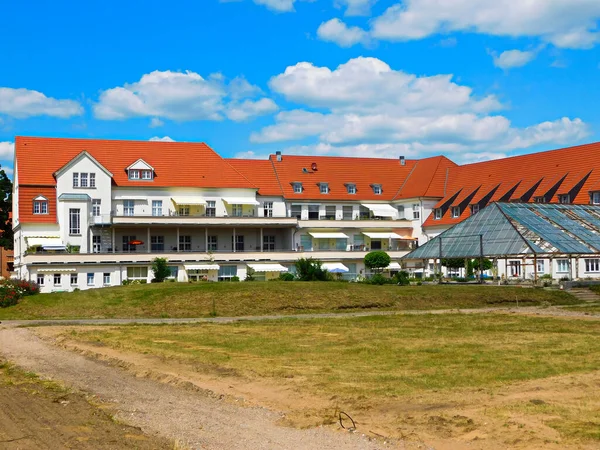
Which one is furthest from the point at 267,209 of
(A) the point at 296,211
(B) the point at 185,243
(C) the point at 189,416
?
(C) the point at 189,416

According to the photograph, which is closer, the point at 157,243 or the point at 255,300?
the point at 255,300

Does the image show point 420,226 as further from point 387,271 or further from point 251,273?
point 251,273

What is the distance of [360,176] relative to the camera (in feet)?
286

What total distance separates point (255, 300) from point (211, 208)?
3264 cm

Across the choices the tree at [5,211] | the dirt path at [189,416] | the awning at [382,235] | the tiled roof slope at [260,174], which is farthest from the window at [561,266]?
the tree at [5,211]

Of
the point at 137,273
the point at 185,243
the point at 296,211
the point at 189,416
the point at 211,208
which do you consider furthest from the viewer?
the point at 296,211

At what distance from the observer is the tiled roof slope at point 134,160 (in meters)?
73.1

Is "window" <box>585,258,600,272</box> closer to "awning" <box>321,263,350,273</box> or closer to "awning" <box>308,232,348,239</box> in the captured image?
"awning" <box>321,263,350,273</box>

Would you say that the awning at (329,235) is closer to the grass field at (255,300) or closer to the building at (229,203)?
the building at (229,203)

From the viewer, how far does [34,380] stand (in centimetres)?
1988

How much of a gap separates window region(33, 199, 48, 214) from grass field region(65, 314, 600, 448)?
40.2 meters

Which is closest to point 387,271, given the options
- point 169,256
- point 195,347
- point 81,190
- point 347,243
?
point 347,243

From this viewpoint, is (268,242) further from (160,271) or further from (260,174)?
(160,271)

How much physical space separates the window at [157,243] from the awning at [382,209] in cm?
2162
